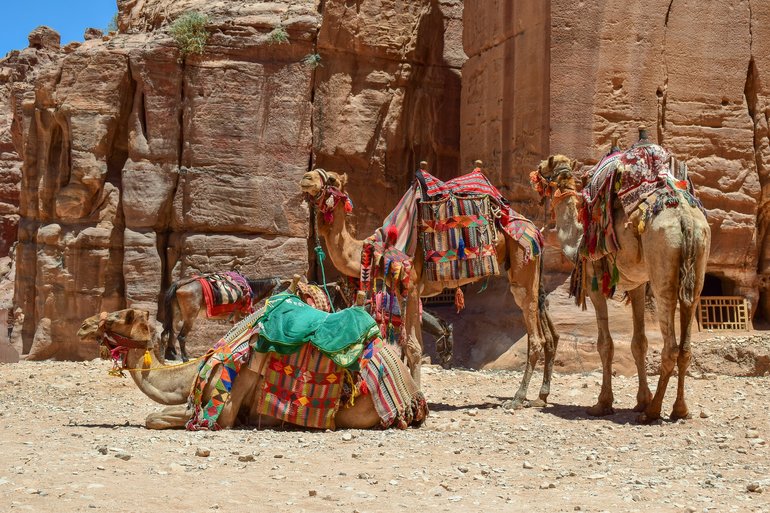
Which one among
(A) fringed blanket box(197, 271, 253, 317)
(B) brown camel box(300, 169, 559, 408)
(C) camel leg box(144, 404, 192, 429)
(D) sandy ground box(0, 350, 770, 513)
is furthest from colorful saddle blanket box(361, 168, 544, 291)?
(A) fringed blanket box(197, 271, 253, 317)

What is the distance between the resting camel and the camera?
7.26 m

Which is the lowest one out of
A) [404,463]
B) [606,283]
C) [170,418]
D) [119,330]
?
[404,463]

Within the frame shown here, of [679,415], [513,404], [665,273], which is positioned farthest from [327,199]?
[679,415]

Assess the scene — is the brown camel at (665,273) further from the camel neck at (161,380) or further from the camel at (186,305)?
the camel at (186,305)

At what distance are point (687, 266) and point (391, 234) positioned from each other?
107 inches

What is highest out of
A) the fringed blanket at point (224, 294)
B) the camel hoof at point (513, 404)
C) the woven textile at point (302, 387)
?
the fringed blanket at point (224, 294)

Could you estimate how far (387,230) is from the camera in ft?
29.8

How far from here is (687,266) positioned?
784 cm

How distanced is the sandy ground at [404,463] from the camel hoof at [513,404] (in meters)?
0.21

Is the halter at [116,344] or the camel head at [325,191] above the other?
the camel head at [325,191]

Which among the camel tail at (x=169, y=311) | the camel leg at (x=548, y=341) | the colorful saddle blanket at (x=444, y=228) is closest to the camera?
the colorful saddle blanket at (x=444, y=228)

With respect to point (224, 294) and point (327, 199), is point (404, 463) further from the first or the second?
point (224, 294)

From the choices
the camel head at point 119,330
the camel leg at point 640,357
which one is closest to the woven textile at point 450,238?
the camel leg at point 640,357

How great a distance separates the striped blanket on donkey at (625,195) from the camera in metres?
8.16
